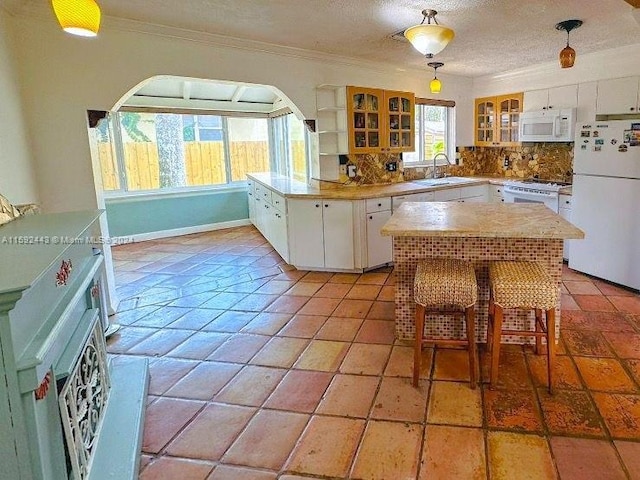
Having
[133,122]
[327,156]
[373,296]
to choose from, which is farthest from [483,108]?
[133,122]

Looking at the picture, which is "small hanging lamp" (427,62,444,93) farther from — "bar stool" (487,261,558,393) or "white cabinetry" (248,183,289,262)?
"bar stool" (487,261,558,393)

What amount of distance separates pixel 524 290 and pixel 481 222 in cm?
57

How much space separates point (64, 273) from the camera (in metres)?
1.59

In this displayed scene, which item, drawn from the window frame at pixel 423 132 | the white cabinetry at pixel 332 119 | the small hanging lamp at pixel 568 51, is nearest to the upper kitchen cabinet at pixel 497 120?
the window frame at pixel 423 132

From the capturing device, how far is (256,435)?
79.6 inches

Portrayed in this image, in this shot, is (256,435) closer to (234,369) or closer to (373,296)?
(234,369)

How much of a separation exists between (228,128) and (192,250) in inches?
92.7

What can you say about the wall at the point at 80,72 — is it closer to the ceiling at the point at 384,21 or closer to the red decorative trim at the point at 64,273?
the ceiling at the point at 384,21

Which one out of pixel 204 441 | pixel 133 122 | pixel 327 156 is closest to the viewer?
pixel 204 441

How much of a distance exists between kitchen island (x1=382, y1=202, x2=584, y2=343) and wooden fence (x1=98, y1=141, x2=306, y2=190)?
3071 mm

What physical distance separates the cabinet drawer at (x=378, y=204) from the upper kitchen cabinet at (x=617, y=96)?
97.4 inches

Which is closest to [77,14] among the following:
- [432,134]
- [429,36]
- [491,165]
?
[429,36]

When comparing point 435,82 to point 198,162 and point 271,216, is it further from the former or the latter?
point 198,162

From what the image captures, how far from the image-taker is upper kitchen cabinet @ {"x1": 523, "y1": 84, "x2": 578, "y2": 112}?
15.8 ft
